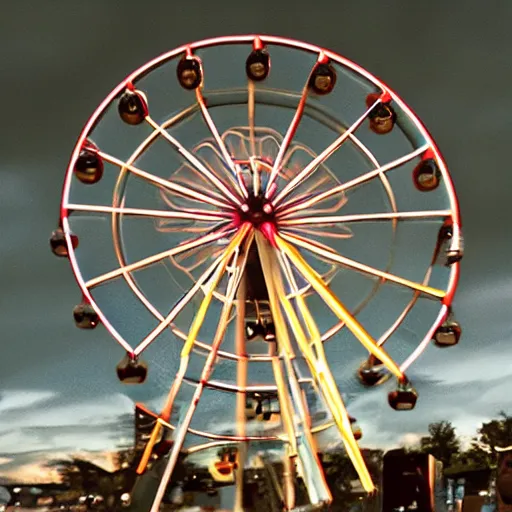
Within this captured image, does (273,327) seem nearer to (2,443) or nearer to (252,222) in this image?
(252,222)

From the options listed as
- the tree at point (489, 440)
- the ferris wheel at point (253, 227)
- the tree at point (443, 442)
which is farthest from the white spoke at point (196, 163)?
the tree at point (489, 440)

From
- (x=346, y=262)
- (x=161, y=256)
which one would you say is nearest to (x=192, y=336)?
(x=161, y=256)

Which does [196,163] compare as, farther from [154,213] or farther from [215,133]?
[154,213]

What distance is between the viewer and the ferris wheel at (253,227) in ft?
32.2

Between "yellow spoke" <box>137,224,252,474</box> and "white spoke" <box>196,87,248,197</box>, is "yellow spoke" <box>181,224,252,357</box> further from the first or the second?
"white spoke" <box>196,87,248,197</box>

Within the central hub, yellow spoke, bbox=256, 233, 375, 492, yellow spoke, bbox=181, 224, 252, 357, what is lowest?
yellow spoke, bbox=256, 233, 375, 492

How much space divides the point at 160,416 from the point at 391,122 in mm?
4181

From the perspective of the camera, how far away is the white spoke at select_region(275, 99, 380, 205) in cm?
1015

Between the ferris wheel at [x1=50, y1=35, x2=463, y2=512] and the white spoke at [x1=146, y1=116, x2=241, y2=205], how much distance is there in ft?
0.07

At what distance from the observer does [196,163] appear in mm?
10367

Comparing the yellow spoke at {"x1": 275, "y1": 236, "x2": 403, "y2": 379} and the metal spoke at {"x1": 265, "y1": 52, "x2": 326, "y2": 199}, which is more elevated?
the metal spoke at {"x1": 265, "y1": 52, "x2": 326, "y2": 199}

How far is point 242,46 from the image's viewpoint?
10477mm

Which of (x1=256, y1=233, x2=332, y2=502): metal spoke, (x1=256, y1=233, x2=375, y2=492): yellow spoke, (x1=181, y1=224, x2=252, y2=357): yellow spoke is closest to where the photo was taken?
(x1=256, y1=233, x2=375, y2=492): yellow spoke

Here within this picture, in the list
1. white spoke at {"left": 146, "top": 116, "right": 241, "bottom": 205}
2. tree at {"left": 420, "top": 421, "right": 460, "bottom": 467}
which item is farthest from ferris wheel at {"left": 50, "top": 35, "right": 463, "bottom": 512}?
tree at {"left": 420, "top": 421, "right": 460, "bottom": 467}
